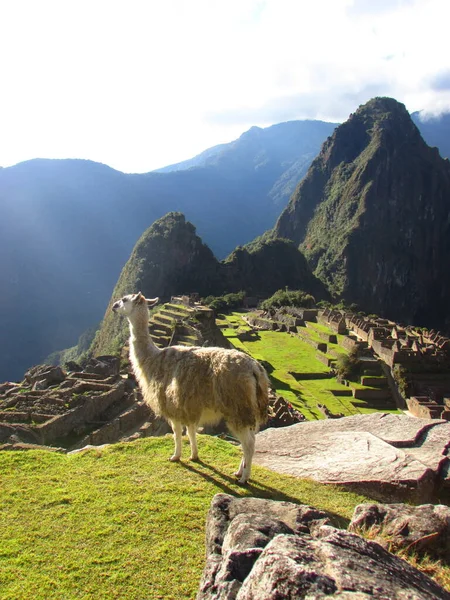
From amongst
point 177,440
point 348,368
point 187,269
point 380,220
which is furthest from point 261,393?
point 380,220

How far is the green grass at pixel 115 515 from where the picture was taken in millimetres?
2957

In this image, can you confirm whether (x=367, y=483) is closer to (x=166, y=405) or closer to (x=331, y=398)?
(x=166, y=405)

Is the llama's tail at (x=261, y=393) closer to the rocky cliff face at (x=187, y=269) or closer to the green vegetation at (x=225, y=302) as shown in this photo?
the green vegetation at (x=225, y=302)

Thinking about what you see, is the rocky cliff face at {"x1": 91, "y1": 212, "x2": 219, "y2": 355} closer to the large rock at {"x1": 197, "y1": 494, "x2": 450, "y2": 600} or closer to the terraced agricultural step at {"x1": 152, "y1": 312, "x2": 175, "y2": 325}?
the terraced agricultural step at {"x1": 152, "y1": 312, "x2": 175, "y2": 325}

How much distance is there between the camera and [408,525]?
3016 millimetres

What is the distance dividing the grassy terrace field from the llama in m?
14.1

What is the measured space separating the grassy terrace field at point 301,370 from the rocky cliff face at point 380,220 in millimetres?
57451

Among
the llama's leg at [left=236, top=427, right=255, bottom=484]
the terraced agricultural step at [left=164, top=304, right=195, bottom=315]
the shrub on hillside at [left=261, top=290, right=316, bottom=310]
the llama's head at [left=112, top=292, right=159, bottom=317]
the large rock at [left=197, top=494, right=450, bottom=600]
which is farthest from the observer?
the shrub on hillside at [left=261, top=290, right=316, bottom=310]

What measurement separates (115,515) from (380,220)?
11360 cm

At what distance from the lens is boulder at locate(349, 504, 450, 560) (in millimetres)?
2883

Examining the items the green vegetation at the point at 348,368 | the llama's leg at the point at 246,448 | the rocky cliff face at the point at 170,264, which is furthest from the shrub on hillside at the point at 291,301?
the llama's leg at the point at 246,448

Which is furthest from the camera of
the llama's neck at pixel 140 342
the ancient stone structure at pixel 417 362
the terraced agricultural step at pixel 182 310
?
the terraced agricultural step at pixel 182 310

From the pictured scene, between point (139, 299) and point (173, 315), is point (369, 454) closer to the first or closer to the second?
point (139, 299)

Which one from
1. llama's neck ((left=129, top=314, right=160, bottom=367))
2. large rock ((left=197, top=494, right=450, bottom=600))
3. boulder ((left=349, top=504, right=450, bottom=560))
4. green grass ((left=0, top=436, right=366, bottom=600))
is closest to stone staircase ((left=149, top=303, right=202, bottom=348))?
llama's neck ((left=129, top=314, right=160, bottom=367))
